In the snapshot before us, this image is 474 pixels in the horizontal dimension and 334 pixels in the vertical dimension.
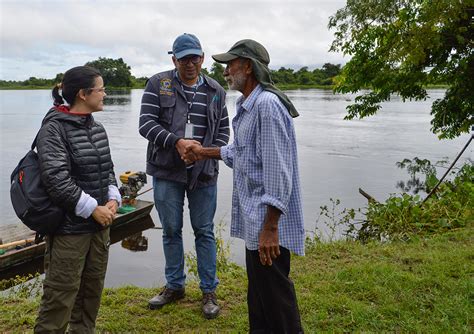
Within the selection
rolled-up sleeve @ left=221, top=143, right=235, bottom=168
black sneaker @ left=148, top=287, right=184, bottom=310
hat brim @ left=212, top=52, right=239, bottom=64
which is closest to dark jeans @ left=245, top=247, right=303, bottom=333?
rolled-up sleeve @ left=221, top=143, right=235, bottom=168

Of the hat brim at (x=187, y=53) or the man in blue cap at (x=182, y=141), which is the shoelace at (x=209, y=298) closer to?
the man in blue cap at (x=182, y=141)

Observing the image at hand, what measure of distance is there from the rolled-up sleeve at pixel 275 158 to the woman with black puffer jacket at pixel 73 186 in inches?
40.1

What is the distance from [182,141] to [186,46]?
697 millimetres

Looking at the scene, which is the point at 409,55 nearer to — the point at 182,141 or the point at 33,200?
the point at 182,141

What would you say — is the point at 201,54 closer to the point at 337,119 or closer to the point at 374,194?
the point at 374,194

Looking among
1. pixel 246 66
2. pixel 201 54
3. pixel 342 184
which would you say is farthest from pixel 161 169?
pixel 342 184

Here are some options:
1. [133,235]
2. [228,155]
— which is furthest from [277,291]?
[133,235]

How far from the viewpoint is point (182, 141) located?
3.40 metres

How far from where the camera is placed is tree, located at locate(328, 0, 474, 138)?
9.12 metres

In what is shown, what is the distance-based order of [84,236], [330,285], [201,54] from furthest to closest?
[330,285] < [201,54] < [84,236]

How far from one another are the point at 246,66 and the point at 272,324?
5.11 ft

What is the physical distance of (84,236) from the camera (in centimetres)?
279

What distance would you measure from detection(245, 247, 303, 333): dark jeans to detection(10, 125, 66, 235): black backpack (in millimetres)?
1158

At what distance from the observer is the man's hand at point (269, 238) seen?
2.56 metres
